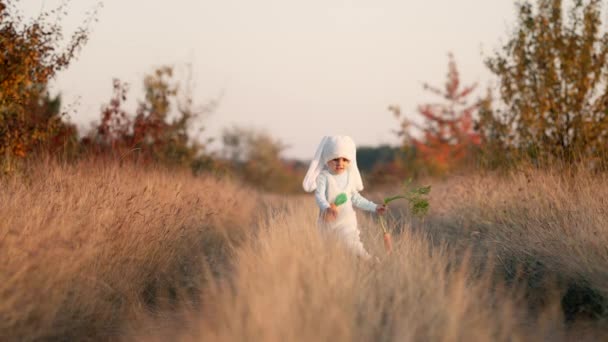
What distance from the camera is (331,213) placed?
6449mm

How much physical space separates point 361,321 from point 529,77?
32.7 feet

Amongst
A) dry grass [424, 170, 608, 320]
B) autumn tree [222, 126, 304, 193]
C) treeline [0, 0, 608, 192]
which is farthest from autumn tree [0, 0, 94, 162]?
autumn tree [222, 126, 304, 193]

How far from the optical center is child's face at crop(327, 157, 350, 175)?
6.58 metres

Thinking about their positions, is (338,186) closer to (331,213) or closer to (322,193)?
(322,193)

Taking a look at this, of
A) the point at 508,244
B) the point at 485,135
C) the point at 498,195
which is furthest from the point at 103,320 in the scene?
the point at 485,135

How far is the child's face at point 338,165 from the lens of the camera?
259 inches

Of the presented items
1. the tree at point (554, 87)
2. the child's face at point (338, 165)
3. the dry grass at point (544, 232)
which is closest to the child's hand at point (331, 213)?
the child's face at point (338, 165)

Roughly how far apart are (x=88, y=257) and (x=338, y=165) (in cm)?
267

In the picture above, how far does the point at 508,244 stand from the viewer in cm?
695

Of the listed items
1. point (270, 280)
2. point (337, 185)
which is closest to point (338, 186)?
point (337, 185)

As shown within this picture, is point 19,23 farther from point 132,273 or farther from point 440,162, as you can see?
point 440,162

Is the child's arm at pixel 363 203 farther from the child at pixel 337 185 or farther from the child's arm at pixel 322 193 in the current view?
the child's arm at pixel 322 193

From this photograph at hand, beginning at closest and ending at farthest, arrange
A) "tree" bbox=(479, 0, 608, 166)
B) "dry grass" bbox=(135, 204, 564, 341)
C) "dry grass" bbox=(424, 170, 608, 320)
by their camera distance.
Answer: "dry grass" bbox=(135, 204, 564, 341)
"dry grass" bbox=(424, 170, 608, 320)
"tree" bbox=(479, 0, 608, 166)

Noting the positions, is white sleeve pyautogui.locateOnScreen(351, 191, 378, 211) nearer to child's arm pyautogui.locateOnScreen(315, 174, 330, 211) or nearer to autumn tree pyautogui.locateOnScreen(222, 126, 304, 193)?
child's arm pyautogui.locateOnScreen(315, 174, 330, 211)
